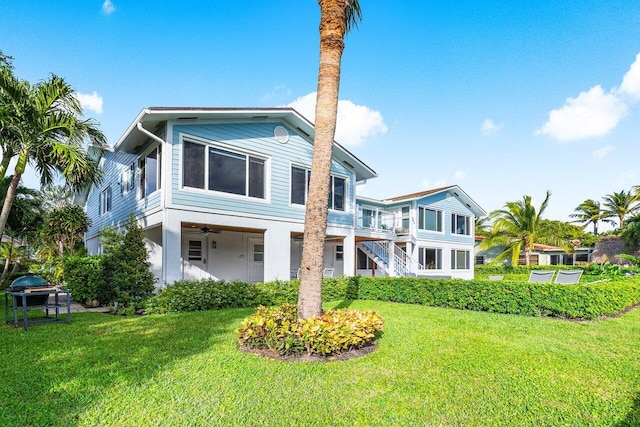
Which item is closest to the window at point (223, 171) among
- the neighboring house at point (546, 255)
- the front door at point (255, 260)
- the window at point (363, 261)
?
the front door at point (255, 260)

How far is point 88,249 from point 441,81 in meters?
21.1

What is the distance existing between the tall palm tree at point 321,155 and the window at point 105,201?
46.5 ft

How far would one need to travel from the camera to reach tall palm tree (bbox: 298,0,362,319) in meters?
6.54

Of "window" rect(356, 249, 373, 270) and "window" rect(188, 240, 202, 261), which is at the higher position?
"window" rect(188, 240, 202, 261)

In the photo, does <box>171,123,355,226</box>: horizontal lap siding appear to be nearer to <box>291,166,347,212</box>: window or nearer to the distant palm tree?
<box>291,166,347,212</box>: window

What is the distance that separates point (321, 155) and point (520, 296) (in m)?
7.67

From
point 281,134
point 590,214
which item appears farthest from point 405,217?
point 590,214

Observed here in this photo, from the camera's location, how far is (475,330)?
8102 mm

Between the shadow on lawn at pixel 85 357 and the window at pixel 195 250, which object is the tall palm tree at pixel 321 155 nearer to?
the shadow on lawn at pixel 85 357

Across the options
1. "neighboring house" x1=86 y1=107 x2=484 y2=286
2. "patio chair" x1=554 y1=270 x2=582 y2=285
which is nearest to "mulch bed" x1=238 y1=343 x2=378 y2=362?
"neighboring house" x1=86 y1=107 x2=484 y2=286

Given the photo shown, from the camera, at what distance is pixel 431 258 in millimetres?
25578

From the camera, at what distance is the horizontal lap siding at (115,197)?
561 inches

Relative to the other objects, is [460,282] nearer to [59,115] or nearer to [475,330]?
[475,330]

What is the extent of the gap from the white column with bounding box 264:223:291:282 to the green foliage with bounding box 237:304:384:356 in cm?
668
